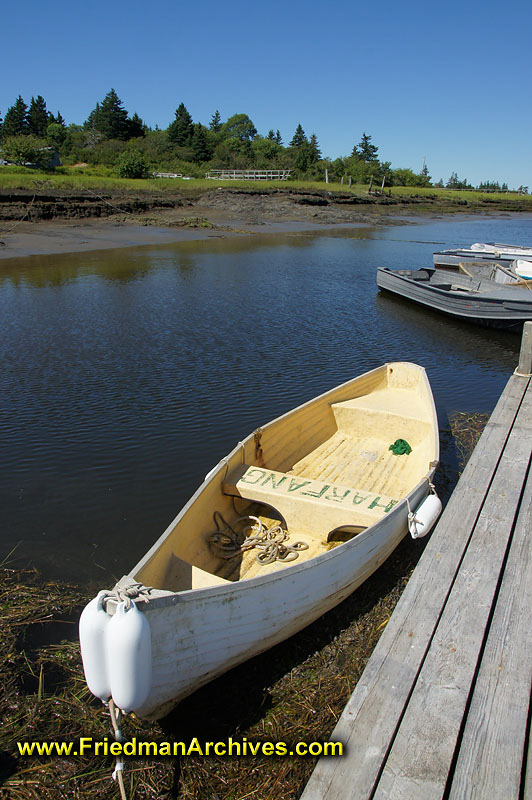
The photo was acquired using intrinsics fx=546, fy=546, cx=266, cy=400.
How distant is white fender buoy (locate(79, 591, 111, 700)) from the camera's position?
149 inches

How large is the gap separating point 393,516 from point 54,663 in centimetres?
380

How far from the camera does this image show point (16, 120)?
328ft

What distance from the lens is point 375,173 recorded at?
317ft

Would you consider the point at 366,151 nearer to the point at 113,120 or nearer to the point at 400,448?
the point at 113,120

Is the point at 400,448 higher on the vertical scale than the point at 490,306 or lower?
lower

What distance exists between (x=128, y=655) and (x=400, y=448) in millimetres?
5953

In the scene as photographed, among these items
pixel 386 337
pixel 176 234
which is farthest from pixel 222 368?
pixel 176 234

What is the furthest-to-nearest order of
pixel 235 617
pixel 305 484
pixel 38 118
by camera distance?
pixel 38 118, pixel 305 484, pixel 235 617

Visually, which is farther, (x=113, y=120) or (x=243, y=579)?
(x=113, y=120)

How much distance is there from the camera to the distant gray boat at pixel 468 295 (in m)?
18.7

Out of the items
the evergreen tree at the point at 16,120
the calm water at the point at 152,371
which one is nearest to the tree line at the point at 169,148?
the evergreen tree at the point at 16,120

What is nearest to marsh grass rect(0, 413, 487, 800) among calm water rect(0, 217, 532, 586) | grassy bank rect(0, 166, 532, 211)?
calm water rect(0, 217, 532, 586)

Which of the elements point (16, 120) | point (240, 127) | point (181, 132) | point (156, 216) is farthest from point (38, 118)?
point (156, 216)

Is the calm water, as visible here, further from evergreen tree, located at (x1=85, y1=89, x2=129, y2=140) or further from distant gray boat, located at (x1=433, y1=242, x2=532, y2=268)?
evergreen tree, located at (x1=85, y1=89, x2=129, y2=140)
